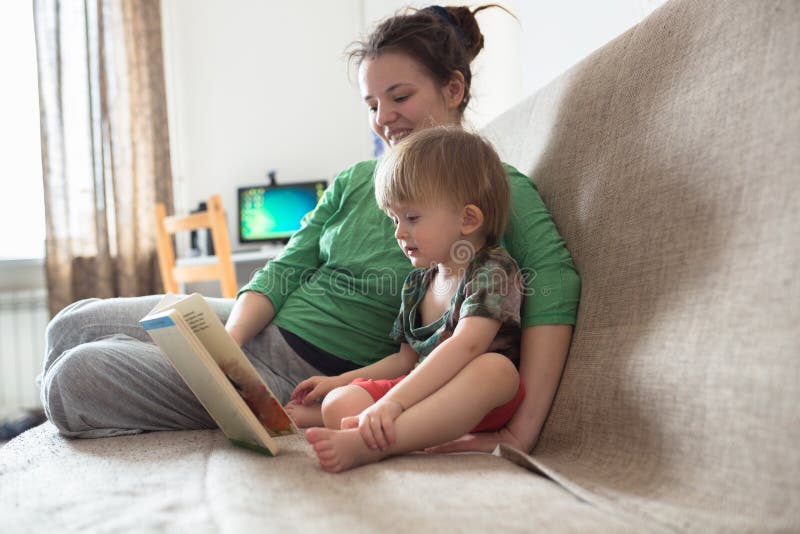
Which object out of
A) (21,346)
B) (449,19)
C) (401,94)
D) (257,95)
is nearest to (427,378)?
(401,94)

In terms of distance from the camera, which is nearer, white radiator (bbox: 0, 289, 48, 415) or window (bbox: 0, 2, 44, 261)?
white radiator (bbox: 0, 289, 48, 415)

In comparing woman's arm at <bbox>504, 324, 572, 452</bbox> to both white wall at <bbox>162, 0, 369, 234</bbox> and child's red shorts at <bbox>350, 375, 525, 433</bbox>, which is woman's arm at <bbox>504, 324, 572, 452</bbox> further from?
white wall at <bbox>162, 0, 369, 234</bbox>

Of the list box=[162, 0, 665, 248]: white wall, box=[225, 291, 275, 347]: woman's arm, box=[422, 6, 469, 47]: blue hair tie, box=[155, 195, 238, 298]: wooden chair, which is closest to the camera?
box=[225, 291, 275, 347]: woman's arm

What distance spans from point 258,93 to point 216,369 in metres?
3.10

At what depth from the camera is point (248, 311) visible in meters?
1.25

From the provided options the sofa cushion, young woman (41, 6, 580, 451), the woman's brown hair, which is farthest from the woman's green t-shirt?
the sofa cushion

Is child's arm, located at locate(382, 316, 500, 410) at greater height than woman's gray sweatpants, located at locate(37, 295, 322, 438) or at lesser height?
greater

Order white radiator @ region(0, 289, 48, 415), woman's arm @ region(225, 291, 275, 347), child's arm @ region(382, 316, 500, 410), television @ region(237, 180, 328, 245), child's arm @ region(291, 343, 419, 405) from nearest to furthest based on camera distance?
child's arm @ region(382, 316, 500, 410) < child's arm @ region(291, 343, 419, 405) < woman's arm @ region(225, 291, 275, 347) < white radiator @ region(0, 289, 48, 415) < television @ region(237, 180, 328, 245)

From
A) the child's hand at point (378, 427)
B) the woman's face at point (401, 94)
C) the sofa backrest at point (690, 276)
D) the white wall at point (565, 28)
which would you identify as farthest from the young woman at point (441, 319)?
the white wall at point (565, 28)

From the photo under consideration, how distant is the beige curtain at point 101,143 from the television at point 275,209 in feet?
1.34

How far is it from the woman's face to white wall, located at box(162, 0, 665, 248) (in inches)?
95.1

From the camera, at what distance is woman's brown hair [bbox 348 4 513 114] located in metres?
1.28

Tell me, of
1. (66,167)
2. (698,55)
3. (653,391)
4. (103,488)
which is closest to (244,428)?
(103,488)

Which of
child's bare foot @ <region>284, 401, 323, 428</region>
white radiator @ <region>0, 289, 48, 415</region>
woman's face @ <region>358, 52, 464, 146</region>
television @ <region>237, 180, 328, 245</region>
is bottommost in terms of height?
white radiator @ <region>0, 289, 48, 415</region>
